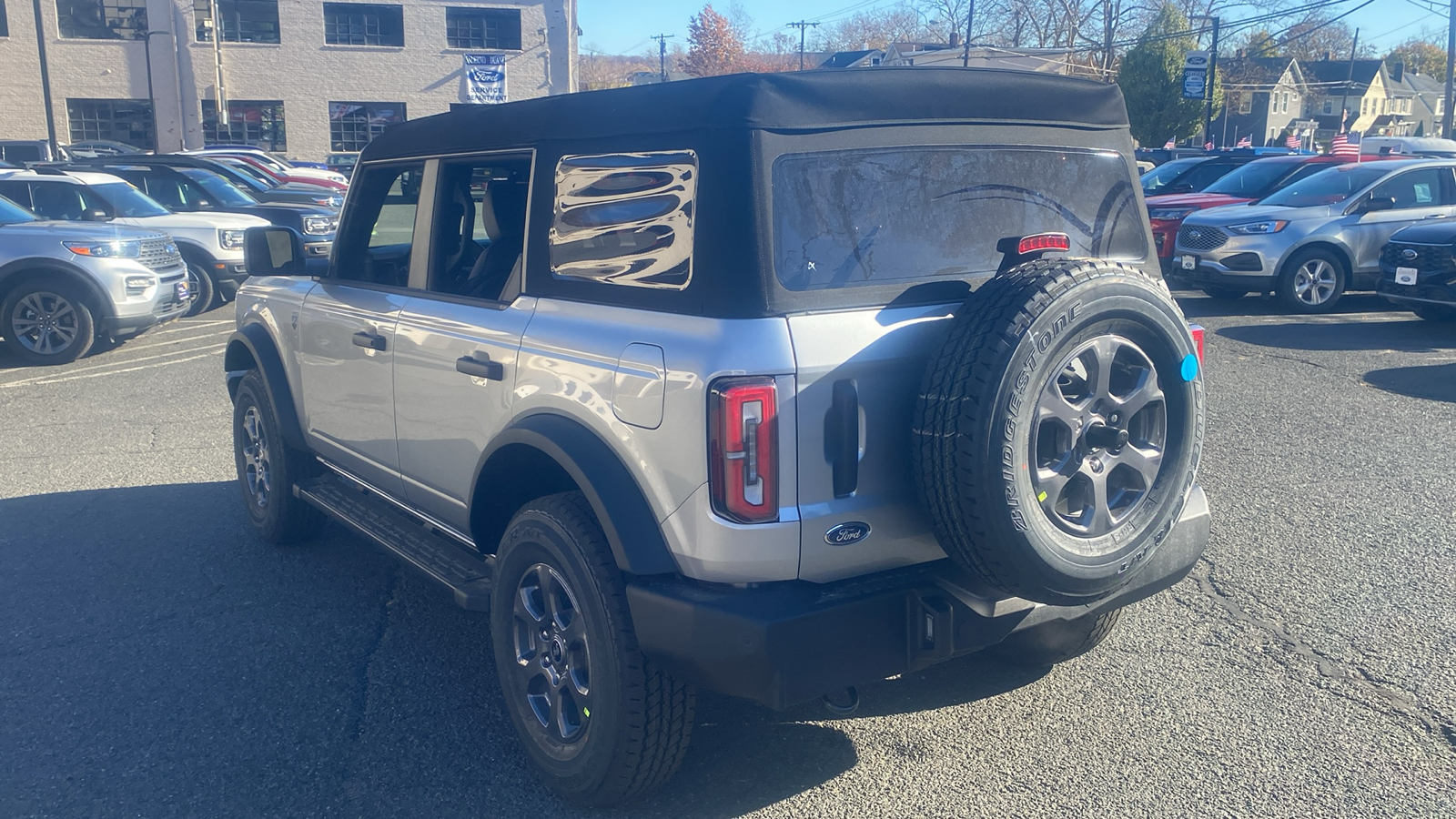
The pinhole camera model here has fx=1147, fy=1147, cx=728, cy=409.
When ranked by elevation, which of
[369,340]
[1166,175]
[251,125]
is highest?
[251,125]

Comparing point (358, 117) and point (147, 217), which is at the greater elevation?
point (358, 117)

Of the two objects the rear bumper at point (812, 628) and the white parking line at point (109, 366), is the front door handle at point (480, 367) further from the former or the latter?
the white parking line at point (109, 366)

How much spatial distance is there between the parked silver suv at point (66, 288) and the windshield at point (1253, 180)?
45.0 ft

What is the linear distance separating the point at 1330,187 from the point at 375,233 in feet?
39.6

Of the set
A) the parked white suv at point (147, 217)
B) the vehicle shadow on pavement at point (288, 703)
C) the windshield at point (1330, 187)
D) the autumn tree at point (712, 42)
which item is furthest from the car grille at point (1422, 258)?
the autumn tree at point (712, 42)

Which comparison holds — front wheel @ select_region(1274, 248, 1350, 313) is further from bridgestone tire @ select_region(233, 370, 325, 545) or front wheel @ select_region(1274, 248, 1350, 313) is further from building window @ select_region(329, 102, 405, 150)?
building window @ select_region(329, 102, 405, 150)

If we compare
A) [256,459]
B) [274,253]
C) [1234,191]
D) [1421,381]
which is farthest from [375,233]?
[1234,191]

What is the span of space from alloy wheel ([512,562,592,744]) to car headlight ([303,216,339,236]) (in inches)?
478

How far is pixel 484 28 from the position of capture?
42.1 meters

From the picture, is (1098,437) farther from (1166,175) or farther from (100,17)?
(100,17)

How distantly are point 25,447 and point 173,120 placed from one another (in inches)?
1486

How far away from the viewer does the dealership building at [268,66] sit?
131 feet

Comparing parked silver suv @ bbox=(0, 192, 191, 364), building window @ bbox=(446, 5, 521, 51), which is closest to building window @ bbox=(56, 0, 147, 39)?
building window @ bbox=(446, 5, 521, 51)

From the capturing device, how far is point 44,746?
361cm
